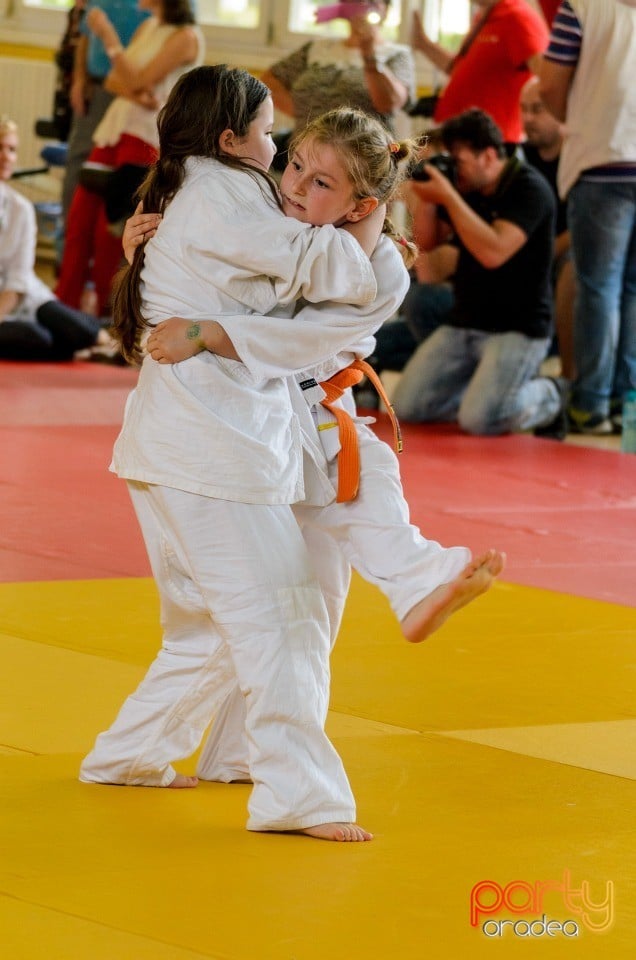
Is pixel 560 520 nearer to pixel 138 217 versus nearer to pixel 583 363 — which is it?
pixel 583 363

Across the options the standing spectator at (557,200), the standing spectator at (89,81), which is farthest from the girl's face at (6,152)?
the standing spectator at (557,200)

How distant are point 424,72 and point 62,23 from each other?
9.22ft

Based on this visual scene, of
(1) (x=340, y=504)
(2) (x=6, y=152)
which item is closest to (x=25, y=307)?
(2) (x=6, y=152)

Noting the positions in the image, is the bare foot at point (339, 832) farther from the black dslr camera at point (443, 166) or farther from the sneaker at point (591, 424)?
the sneaker at point (591, 424)

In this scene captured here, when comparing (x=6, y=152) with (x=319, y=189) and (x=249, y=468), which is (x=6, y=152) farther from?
(x=249, y=468)

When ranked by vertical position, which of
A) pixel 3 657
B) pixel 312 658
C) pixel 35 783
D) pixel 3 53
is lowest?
pixel 3 53

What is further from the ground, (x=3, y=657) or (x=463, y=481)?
(x=3, y=657)

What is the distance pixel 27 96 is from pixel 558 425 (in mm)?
6756

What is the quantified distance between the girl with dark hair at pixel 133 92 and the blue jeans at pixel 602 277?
7.10 feet

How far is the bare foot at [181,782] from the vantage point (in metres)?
2.42

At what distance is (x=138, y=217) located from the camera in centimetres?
238

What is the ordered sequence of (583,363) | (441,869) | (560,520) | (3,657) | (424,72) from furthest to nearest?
1. (424,72)
2. (583,363)
3. (560,520)
4. (3,657)
5. (441,869)

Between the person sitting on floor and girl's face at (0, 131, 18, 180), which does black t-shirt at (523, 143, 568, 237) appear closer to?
the person sitting on floor

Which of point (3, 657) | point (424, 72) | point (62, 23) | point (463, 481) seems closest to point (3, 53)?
point (62, 23)
